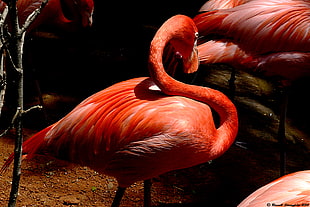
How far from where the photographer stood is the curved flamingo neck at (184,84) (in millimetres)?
2256

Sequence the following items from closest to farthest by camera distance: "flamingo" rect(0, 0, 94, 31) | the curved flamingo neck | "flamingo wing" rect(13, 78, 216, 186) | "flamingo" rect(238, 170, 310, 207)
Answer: "flamingo" rect(238, 170, 310, 207) < "flamingo wing" rect(13, 78, 216, 186) < the curved flamingo neck < "flamingo" rect(0, 0, 94, 31)

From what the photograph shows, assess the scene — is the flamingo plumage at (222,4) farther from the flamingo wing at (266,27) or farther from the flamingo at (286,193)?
the flamingo at (286,193)

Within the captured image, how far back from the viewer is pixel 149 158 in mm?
2166

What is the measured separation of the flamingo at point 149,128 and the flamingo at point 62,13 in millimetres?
1646

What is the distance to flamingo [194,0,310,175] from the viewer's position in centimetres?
298

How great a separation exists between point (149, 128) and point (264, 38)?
127cm

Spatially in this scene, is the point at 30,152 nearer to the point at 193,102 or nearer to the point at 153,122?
the point at 153,122

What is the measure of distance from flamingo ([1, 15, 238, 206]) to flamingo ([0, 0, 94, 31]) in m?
1.65

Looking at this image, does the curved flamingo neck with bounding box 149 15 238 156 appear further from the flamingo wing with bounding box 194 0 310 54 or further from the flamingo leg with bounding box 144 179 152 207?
the flamingo wing with bounding box 194 0 310 54

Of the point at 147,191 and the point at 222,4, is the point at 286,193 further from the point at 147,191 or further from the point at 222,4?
the point at 222,4

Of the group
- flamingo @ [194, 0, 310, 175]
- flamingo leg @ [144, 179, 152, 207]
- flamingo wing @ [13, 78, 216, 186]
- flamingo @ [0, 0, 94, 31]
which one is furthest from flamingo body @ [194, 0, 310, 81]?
flamingo @ [0, 0, 94, 31]

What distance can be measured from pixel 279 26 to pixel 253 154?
3.84 ft

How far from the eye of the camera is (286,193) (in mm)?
1615

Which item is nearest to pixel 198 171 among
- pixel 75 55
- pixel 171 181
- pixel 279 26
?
pixel 171 181
